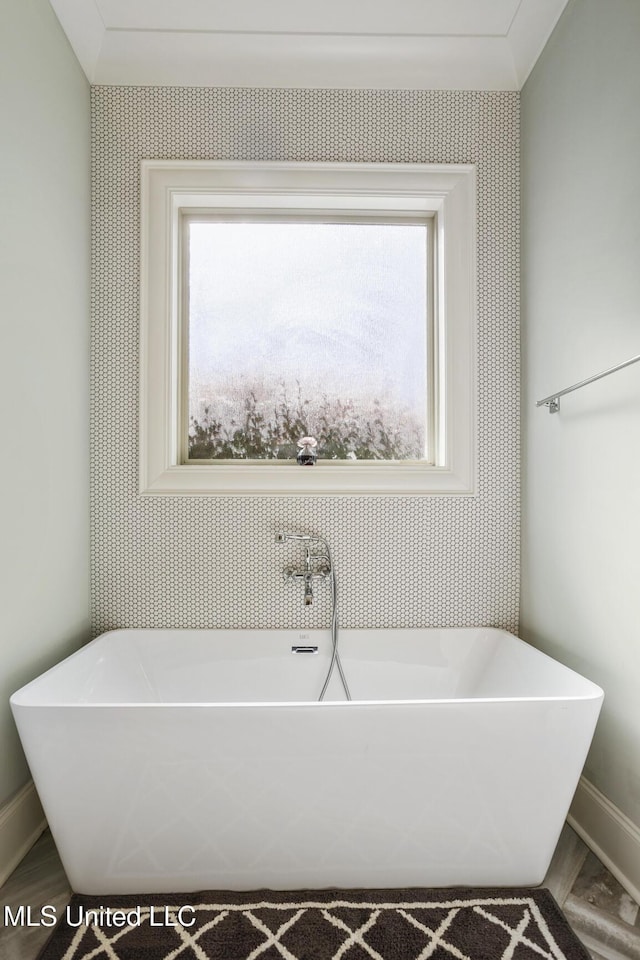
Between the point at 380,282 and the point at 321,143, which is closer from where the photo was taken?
the point at 321,143

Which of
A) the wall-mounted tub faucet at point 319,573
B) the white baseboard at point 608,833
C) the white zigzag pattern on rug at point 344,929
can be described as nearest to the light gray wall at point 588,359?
the white baseboard at point 608,833

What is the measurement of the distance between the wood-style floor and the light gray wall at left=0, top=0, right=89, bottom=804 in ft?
0.77

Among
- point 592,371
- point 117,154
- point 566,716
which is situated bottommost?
point 566,716

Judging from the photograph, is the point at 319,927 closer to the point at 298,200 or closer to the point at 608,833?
the point at 608,833

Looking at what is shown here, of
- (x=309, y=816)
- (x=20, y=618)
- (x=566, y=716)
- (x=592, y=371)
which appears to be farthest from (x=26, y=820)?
(x=592, y=371)

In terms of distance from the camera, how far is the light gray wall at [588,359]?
5.18 ft

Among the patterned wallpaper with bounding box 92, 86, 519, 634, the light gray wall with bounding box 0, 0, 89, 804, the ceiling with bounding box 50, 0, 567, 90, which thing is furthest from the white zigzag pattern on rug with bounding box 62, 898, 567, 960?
the ceiling with bounding box 50, 0, 567, 90

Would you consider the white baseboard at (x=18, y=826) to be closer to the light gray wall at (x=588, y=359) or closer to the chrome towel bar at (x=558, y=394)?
the light gray wall at (x=588, y=359)

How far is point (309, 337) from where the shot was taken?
248cm

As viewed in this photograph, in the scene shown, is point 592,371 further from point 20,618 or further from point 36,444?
point 20,618

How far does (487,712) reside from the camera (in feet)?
4.61

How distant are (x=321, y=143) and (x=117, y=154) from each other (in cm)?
82

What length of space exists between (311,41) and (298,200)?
548 mm

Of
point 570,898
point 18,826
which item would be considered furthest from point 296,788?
point 18,826
